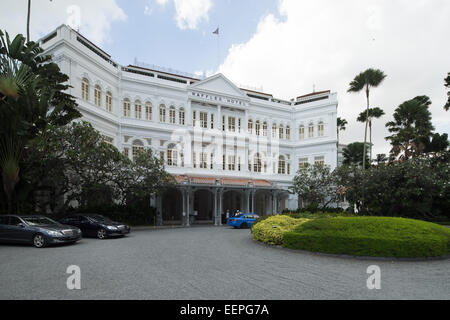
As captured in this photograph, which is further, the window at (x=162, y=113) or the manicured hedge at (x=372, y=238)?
the window at (x=162, y=113)

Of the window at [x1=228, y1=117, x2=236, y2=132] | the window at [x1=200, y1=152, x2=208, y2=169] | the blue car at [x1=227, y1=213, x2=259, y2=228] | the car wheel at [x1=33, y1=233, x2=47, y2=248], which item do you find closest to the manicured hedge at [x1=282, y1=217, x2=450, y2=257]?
the car wheel at [x1=33, y1=233, x2=47, y2=248]

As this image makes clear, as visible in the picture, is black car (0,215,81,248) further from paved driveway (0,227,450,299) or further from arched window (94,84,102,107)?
arched window (94,84,102,107)

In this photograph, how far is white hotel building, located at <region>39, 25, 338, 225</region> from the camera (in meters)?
26.7

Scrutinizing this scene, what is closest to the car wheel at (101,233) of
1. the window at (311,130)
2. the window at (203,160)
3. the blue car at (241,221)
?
the blue car at (241,221)

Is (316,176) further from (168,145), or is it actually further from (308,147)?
(168,145)

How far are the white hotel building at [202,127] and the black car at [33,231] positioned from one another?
13000 millimetres

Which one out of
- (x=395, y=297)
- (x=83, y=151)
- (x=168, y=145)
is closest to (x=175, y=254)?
(x=395, y=297)

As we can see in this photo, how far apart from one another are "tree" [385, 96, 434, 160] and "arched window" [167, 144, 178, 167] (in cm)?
2296

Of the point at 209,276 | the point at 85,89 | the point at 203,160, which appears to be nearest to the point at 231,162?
the point at 203,160

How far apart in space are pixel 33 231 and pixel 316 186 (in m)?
24.8

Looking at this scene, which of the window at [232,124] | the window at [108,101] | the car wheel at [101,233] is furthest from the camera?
the window at [232,124]

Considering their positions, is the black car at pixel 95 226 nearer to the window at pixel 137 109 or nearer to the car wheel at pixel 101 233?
the car wheel at pixel 101 233

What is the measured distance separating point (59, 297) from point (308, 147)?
35.8 meters

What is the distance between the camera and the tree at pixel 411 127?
3147 centimetres
